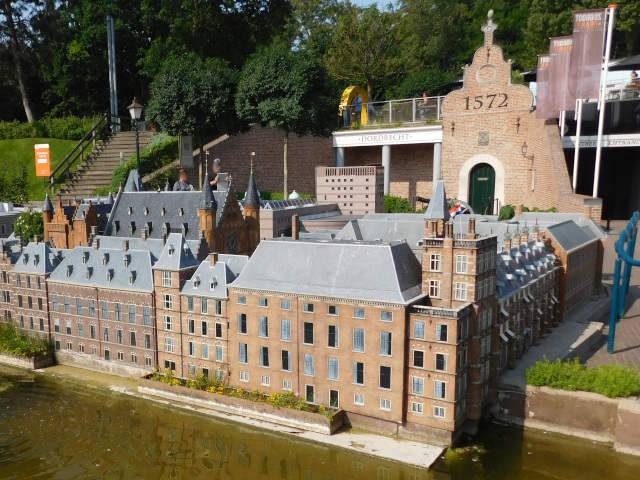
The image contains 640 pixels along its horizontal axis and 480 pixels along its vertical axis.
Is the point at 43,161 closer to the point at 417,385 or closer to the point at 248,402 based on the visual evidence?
the point at 248,402

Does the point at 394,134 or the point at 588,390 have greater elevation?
the point at 394,134

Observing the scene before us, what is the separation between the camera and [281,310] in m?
32.2

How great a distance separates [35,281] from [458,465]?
31335mm

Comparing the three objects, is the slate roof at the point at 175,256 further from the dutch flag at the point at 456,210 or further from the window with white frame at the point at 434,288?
the dutch flag at the point at 456,210

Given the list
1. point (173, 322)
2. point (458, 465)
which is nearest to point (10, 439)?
point (173, 322)

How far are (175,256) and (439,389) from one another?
1792 cm

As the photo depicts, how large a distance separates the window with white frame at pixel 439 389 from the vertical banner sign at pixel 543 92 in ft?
110

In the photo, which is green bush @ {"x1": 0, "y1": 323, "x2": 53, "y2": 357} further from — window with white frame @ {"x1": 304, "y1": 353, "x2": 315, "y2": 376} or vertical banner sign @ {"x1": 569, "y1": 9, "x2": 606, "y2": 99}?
vertical banner sign @ {"x1": 569, "y1": 9, "x2": 606, "y2": 99}

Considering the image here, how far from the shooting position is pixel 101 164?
7188 cm

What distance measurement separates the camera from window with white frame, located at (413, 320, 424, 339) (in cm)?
2886

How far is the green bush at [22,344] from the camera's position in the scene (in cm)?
4081

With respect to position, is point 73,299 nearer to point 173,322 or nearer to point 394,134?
point 173,322

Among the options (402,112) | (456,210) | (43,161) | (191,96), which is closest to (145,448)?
(456,210)

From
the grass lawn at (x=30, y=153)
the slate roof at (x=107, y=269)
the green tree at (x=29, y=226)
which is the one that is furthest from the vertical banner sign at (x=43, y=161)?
the slate roof at (x=107, y=269)
